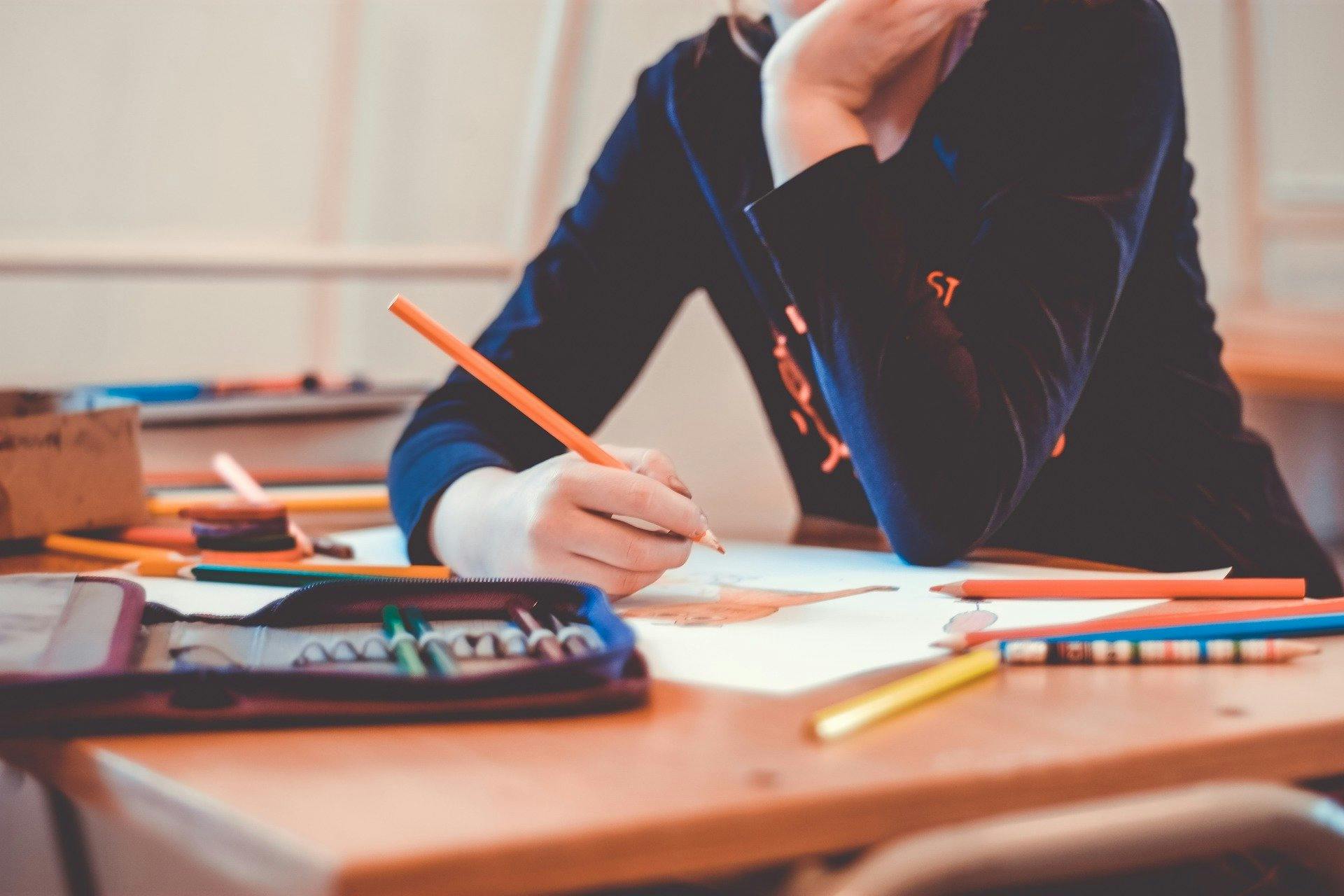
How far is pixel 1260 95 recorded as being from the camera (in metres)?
2.32

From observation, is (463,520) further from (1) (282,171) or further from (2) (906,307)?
(1) (282,171)

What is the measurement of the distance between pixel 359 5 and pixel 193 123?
0.77 feet

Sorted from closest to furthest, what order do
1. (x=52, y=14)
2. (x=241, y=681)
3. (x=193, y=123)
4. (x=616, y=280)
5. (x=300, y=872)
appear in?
(x=300, y=872), (x=241, y=681), (x=616, y=280), (x=52, y=14), (x=193, y=123)

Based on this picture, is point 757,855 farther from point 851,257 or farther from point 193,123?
point 193,123

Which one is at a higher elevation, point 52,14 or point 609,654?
point 52,14

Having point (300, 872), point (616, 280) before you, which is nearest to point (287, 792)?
point (300, 872)

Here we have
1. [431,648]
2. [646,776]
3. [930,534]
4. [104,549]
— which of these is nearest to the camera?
[646,776]

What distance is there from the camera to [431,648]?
1.54ft

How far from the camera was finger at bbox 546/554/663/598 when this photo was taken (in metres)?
0.62

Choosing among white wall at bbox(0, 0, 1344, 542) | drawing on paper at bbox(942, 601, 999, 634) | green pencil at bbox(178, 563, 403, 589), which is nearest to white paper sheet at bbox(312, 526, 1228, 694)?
drawing on paper at bbox(942, 601, 999, 634)

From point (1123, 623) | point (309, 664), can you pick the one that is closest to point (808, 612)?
point (1123, 623)

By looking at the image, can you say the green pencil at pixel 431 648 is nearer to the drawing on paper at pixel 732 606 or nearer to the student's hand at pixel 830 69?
the drawing on paper at pixel 732 606

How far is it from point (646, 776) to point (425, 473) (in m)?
0.49

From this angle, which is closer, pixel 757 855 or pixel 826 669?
pixel 757 855
